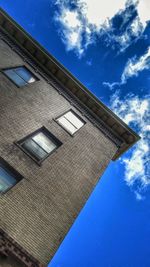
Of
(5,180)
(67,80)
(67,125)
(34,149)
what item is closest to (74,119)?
(67,125)

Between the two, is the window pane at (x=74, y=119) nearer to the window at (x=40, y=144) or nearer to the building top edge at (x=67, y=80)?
the building top edge at (x=67, y=80)

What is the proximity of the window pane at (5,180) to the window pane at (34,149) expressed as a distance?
5.25 ft

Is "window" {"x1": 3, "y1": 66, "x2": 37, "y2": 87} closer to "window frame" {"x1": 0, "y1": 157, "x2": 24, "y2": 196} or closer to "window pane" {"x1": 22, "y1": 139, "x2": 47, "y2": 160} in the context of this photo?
"window pane" {"x1": 22, "y1": 139, "x2": 47, "y2": 160}

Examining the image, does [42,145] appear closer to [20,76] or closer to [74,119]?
[74,119]

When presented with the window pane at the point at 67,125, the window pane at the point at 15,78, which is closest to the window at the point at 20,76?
the window pane at the point at 15,78

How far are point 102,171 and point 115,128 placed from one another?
Answer: 3893mm

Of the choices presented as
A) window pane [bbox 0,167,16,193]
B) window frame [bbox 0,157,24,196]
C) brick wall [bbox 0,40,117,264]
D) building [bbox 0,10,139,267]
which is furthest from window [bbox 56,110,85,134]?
window pane [bbox 0,167,16,193]

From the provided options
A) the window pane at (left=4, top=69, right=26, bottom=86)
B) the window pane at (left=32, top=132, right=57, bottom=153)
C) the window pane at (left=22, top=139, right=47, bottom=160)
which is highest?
the window pane at (left=4, top=69, right=26, bottom=86)

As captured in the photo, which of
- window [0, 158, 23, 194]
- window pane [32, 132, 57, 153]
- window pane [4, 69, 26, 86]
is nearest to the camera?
window [0, 158, 23, 194]

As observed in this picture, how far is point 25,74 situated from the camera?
1490 centimetres

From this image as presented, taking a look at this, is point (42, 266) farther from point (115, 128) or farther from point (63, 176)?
point (115, 128)

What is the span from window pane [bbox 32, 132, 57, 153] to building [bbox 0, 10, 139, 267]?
0.05 meters

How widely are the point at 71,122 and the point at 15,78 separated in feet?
11.3

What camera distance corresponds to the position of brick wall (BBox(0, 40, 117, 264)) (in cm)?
878
